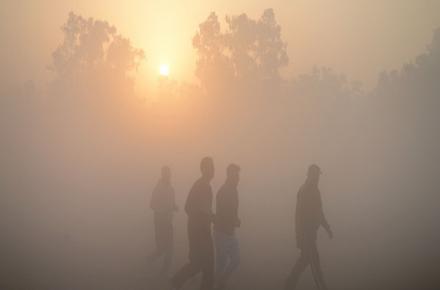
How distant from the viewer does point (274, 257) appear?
47.5ft

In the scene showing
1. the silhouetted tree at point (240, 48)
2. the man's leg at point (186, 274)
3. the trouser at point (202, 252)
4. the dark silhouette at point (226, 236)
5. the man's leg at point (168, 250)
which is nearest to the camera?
the trouser at point (202, 252)

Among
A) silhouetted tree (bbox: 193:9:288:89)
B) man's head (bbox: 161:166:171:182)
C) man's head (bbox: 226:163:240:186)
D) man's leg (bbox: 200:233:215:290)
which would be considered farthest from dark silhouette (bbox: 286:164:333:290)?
silhouetted tree (bbox: 193:9:288:89)

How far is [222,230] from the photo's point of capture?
406 inches

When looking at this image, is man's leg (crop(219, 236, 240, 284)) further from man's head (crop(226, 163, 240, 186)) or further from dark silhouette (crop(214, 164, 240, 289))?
man's head (crop(226, 163, 240, 186))

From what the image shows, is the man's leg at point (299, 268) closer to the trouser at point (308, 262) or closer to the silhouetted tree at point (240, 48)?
the trouser at point (308, 262)

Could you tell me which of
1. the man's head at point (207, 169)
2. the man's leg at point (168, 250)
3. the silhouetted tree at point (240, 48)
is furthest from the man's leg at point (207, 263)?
the silhouetted tree at point (240, 48)

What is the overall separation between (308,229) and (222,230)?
1.52 meters

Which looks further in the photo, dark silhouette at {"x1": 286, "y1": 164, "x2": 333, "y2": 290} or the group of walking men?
dark silhouette at {"x1": 286, "y1": 164, "x2": 333, "y2": 290}

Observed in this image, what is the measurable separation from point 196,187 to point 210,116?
51.4 meters

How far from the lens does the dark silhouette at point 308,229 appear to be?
34.8 feet

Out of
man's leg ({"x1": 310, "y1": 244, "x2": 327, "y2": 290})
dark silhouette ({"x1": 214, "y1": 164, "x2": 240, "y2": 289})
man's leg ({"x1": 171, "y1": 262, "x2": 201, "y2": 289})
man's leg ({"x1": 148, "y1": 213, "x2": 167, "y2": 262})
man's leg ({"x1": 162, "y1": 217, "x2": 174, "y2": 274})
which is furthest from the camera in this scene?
man's leg ({"x1": 148, "y1": 213, "x2": 167, "y2": 262})

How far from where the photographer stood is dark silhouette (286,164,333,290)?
34.8 feet

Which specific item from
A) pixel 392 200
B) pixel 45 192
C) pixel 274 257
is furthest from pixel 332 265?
pixel 45 192

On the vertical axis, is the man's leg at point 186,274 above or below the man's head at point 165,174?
below
